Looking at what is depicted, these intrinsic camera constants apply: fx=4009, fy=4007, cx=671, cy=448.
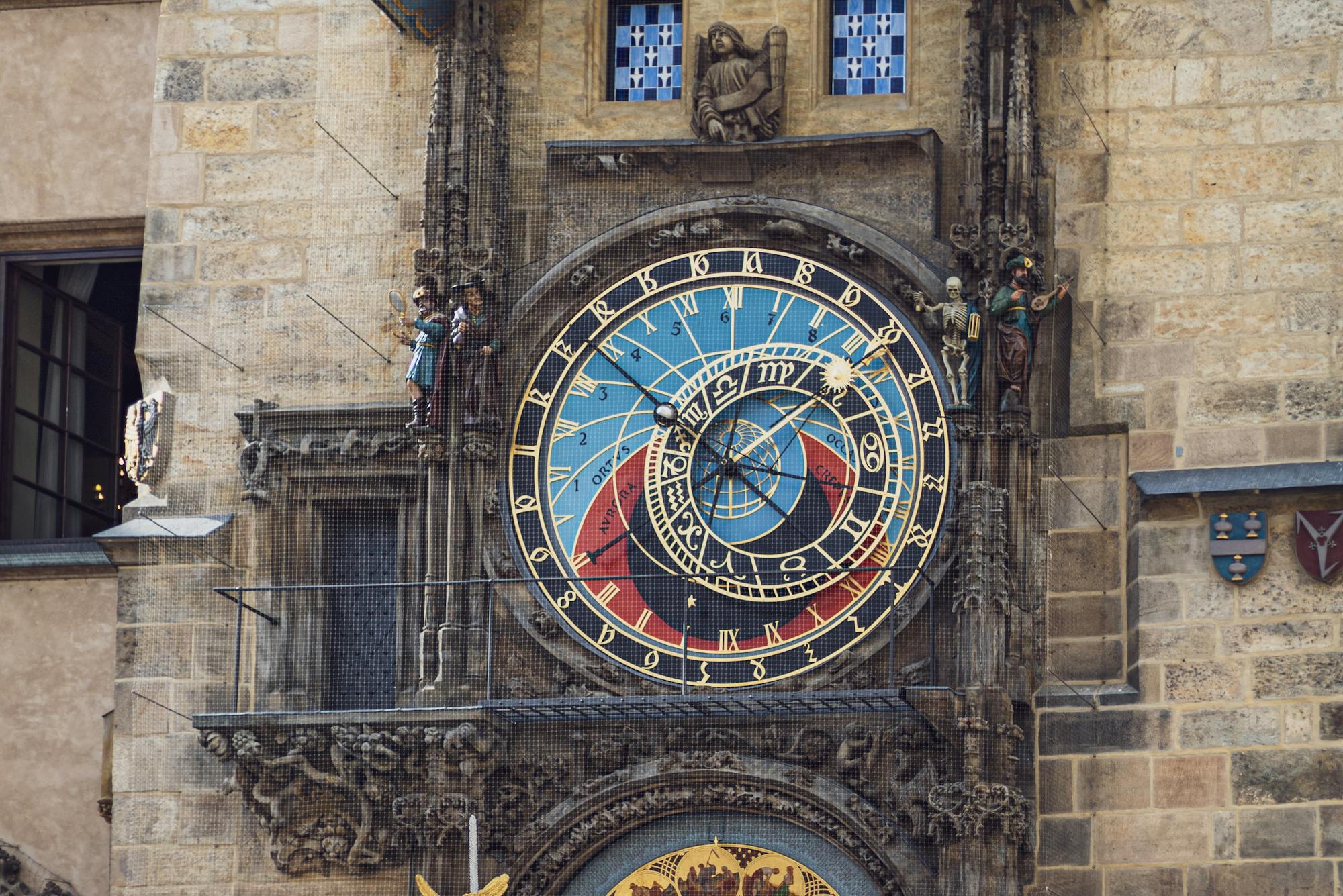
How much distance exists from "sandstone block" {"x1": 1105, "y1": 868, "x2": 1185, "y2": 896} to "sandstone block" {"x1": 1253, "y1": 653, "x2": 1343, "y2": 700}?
872 mm

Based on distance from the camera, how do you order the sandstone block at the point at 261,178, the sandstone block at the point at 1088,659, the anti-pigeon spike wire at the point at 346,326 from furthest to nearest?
the sandstone block at the point at 261,178, the anti-pigeon spike wire at the point at 346,326, the sandstone block at the point at 1088,659

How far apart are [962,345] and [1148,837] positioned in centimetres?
232

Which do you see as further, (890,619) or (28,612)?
(28,612)

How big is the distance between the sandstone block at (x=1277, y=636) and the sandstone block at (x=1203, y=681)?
94 millimetres

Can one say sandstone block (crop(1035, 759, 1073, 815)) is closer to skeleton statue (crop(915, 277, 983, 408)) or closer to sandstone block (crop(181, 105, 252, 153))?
skeleton statue (crop(915, 277, 983, 408))

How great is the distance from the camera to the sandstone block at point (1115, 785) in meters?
17.5

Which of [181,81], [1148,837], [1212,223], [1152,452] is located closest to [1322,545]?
[1152,452]

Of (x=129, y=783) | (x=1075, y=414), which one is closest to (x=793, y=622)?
(x=1075, y=414)

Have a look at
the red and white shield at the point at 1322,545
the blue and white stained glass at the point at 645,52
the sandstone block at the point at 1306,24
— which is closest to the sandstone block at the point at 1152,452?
the red and white shield at the point at 1322,545

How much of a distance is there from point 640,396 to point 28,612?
328cm

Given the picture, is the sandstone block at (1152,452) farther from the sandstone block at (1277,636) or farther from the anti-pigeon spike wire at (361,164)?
the anti-pigeon spike wire at (361,164)

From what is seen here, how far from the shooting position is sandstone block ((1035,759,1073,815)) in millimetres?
17516

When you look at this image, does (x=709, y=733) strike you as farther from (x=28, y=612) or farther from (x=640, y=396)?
(x=28, y=612)

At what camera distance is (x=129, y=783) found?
18422 millimetres
